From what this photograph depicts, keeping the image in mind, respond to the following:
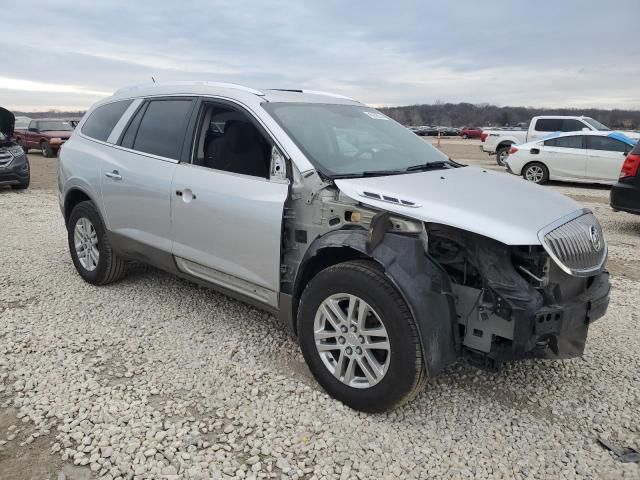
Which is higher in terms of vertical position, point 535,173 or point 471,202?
point 471,202

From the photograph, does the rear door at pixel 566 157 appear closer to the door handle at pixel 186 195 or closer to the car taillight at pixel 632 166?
the car taillight at pixel 632 166

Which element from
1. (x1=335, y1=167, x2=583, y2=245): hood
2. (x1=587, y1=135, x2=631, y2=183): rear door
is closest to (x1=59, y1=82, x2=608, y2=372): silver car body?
(x1=335, y1=167, x2=583, y2=245): hood

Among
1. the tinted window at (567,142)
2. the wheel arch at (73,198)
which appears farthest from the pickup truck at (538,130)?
the wheel arch at (73,198)

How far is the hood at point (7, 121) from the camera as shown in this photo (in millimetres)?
11230

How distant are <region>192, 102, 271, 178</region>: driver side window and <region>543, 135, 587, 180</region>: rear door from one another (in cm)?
1181

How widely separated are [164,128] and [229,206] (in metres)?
1.16

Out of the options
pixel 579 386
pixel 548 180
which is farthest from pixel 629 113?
pixel 579 386

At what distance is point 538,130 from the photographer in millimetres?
17938

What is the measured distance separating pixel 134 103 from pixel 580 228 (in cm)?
371

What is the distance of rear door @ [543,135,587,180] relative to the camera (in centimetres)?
1309

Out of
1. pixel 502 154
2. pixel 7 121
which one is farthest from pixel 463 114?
pixel 7 121

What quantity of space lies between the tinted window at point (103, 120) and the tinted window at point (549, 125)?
1596cm

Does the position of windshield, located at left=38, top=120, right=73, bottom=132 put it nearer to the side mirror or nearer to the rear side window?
the rear side window

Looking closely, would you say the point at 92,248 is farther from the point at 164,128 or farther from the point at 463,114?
the point at 463,114
